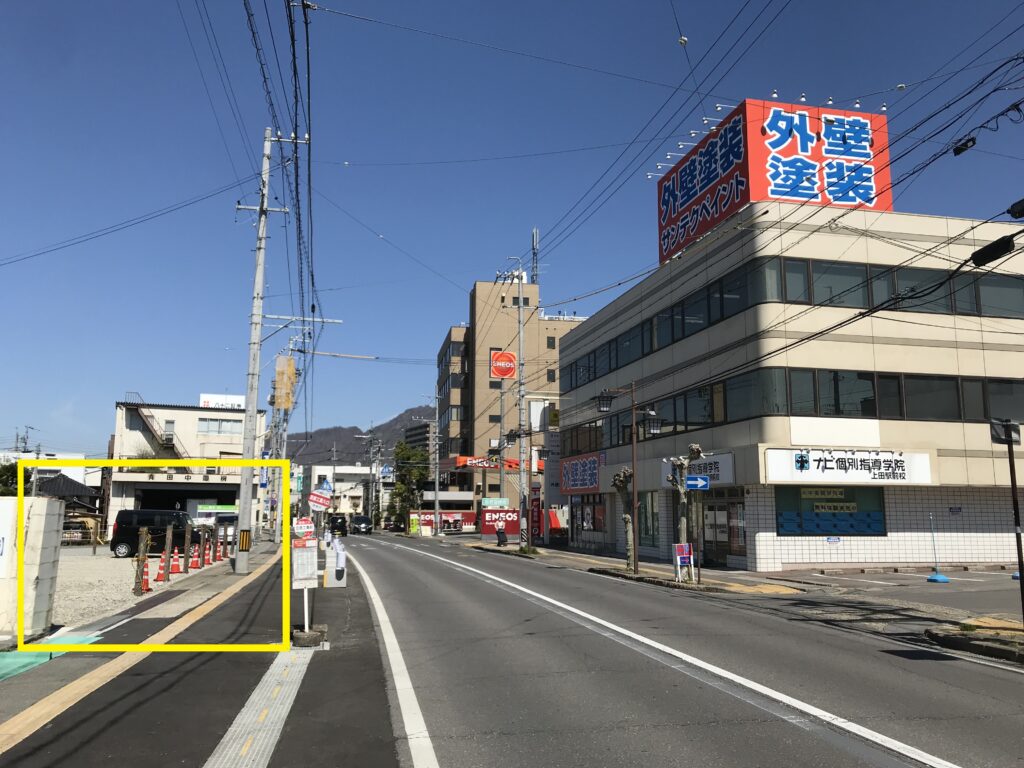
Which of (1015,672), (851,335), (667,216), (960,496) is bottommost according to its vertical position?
(1015,672)

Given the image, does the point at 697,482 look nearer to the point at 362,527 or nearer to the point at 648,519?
the point at 648,519

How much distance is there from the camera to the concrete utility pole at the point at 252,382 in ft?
77.5

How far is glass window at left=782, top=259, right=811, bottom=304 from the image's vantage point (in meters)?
27.0

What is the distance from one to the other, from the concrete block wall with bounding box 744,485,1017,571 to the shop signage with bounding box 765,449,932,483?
42.0 inches

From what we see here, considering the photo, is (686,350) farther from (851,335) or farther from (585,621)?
(585,621)

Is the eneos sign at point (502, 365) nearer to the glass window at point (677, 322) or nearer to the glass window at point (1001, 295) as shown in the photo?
the glass window at point (677, 322)

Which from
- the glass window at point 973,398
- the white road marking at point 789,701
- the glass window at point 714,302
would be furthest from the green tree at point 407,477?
the white road marking at point 789,701

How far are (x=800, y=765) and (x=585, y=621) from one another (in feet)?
25.7

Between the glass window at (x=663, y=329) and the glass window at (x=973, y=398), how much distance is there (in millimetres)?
11276

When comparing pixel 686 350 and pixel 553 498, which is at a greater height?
pixel 686 350

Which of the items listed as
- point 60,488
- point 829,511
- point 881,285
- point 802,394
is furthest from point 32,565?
→ point 60,488

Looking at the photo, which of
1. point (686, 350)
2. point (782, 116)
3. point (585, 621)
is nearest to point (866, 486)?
point (686, 350)

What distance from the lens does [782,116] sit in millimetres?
Answer: 29438

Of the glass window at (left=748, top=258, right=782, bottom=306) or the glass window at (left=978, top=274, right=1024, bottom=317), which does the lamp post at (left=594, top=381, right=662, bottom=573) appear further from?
the glass window at (left=978, top=274, right=1024, bottom=317)
